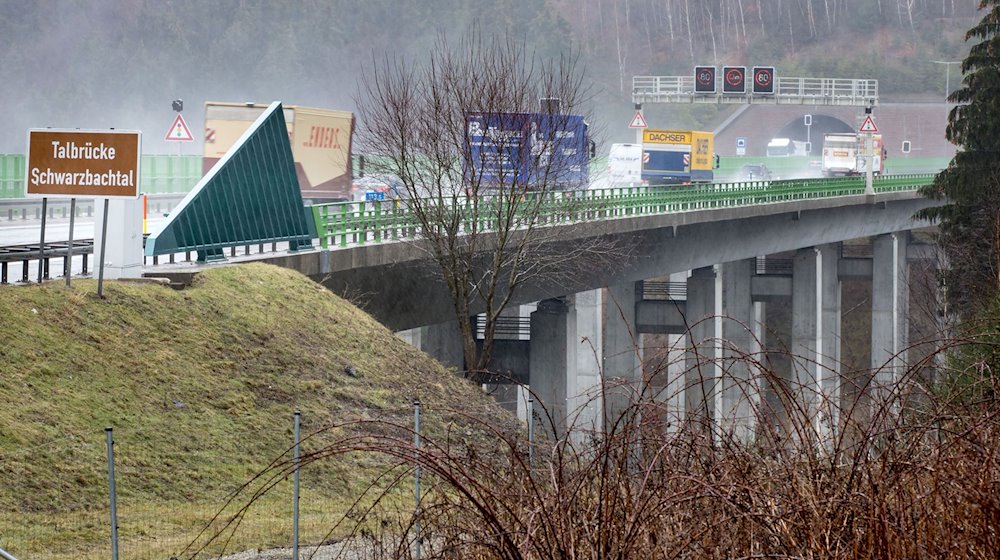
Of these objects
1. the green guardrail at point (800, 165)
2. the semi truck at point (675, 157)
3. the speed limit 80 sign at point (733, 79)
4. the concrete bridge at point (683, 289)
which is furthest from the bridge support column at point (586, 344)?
the green guardrail at point (800, 165)

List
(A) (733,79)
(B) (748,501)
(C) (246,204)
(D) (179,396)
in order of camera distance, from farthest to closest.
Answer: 1. (A) (733,79)
2. (C) (246,204)
3. (D) (179,396)
4. (B) (748,501)

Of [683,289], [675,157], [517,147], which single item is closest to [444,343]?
[517,147]

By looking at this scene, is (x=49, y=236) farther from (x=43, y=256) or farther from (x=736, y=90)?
(x=736, y=90)

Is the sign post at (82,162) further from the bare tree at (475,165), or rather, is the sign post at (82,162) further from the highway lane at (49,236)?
the bare tree at (475,165)

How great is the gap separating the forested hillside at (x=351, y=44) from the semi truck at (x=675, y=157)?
20.3 m

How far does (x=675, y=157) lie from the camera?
6391 cm

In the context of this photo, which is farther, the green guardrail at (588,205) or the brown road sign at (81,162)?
the green guardrail at (588,205)

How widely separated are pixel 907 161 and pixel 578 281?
53.3 metres

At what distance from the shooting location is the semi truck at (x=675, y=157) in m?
63.2

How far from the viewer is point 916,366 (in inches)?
201

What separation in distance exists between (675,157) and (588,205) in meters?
31.0

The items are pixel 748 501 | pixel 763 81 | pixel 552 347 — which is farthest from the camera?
pixel 763 81

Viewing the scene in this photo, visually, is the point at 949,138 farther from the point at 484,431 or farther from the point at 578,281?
the point at 484,431

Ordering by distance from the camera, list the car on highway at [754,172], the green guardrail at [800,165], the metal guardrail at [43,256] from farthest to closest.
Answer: the green guardrail at [800,165], the car on highway at [754,172], the metal guardrail at [43,256]
